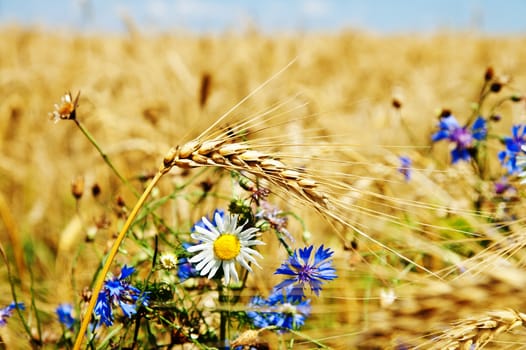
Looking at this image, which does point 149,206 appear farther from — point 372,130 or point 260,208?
point 372,130

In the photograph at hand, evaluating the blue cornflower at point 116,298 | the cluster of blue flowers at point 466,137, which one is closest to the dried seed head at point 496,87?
the cluster of blue flowers at point 466,137

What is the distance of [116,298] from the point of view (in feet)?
2.73

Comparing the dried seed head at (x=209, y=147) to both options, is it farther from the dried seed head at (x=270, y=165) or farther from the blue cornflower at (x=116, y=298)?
the blue cornflower at (x=116, y=298)

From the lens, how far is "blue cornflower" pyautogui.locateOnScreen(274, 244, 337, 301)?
2.66 feet

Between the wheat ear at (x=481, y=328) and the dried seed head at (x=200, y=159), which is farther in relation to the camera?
the dried seed head at (x=200, y=159)

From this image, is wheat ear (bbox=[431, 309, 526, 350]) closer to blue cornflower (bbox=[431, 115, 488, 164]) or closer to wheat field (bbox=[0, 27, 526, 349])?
wheat field (bbox=[0, 27, 526, 349])

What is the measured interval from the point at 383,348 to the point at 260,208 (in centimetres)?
36

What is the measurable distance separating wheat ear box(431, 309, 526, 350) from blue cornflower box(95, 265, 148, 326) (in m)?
0.44

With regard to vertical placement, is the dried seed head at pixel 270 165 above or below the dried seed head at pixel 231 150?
below

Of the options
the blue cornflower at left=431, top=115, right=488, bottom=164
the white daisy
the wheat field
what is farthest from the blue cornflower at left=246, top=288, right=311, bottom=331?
the blue cornflower at left=431, top=115, right=488, bottom=164

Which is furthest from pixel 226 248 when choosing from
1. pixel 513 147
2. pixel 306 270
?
pixel 513 147

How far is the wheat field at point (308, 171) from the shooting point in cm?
70

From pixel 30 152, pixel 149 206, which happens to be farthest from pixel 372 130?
pixel 149 206

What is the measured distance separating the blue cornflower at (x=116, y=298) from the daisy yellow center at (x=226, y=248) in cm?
15
